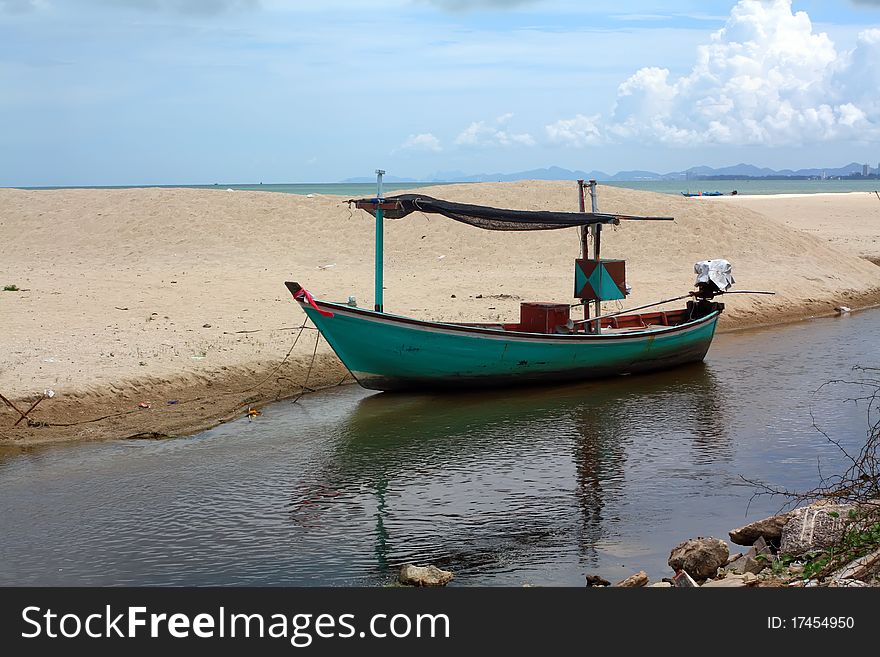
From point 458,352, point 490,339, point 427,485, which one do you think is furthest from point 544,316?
point 427,485

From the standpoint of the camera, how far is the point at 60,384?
1362 cm

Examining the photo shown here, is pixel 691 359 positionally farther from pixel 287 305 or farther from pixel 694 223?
pixel 694 223

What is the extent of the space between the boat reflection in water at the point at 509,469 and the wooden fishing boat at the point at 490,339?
363 millimetres

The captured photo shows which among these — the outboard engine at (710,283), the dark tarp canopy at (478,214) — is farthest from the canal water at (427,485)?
the outboard engine at (710,283)

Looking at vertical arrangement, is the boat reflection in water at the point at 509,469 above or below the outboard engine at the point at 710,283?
below

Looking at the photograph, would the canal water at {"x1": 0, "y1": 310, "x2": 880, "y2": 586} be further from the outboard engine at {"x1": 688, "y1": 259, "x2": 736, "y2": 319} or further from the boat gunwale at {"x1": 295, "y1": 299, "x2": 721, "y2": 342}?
the outboard engine at {"x1": 688, "y1": 259, "x2": 736, "y2": 319}

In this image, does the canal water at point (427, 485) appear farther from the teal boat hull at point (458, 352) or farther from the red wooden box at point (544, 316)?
the red wooden box at point (544, 316)

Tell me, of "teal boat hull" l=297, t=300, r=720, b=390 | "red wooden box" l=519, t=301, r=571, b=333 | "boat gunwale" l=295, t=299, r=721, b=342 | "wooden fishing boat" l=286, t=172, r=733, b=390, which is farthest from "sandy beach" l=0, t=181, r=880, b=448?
"red wooden box" l=519, t=301, r=571, b=333

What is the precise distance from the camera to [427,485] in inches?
440

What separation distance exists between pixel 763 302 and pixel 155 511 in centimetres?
1685

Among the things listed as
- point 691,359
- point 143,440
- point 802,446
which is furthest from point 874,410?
point 143,440

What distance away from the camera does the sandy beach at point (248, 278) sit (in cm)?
1427

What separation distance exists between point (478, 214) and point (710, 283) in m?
5.58

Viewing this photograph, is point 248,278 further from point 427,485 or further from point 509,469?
point 427,485
